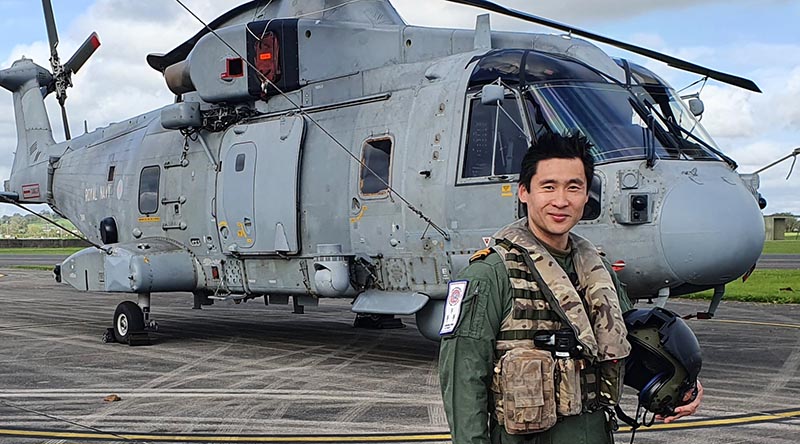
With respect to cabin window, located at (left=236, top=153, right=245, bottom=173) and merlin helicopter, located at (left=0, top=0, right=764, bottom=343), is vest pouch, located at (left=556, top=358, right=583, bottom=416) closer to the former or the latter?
merlin helicopter, located at (left=0, top=0, right=764, bottom=343)

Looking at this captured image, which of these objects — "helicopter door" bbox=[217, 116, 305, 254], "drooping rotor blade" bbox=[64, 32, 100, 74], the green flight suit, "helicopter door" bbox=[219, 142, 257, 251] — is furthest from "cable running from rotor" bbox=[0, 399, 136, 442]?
"drooping rotor blade" bbox=[64, 32, 100, 74]

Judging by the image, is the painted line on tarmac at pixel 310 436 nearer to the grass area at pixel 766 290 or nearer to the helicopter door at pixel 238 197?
the helicopter door at pixel 238 197

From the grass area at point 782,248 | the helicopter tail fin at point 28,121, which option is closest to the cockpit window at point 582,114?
the helicopter tail fin at point 28,121

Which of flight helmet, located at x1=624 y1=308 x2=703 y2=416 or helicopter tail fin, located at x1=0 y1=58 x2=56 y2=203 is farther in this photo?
helicopter tail fin, located at x1=0 y1=58 x2=56 y2=203

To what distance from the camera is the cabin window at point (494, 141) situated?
9.49 m

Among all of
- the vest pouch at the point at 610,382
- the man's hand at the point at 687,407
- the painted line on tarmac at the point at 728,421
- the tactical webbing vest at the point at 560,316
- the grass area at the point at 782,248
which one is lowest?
the painted line on tarmac at the point at 728,421

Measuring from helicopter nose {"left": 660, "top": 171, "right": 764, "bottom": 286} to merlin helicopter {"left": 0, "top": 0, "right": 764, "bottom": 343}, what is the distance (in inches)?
0.7

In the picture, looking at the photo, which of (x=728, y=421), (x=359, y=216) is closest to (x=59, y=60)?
(x=359, y=216)

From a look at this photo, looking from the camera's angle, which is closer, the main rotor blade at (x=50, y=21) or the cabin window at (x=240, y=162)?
the cabin window at (x=240, y=162)

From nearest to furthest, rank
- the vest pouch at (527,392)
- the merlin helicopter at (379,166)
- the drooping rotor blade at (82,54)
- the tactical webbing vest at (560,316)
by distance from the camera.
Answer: the vest pouch at (527,392) → the tactical webbing vest at (560,316) → the merlin helicopter at (379,166) → the drooping rotor blade at (82,54)

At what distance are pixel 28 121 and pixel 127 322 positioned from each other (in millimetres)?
6437

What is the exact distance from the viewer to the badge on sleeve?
3309mm

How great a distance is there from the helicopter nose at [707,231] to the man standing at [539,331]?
5398mm

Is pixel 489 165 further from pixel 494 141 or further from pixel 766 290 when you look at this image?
pixel 766 290
